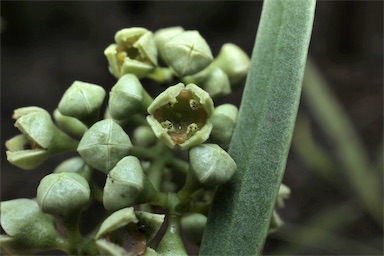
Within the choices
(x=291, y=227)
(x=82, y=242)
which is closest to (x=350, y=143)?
(x=291, y=227)

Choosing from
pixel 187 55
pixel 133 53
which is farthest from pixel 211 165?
pixel 133 53

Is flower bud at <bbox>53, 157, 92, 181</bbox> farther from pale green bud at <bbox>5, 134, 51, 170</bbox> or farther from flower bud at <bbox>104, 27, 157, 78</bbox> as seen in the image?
flower bud at <bbox>104, 27, 157, 78</bbox>

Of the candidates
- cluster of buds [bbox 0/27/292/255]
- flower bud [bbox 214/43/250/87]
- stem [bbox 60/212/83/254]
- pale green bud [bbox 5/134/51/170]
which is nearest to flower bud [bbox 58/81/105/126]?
cluster of buds [bbox 0/27/292/255]

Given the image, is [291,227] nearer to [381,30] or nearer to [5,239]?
[381,30]

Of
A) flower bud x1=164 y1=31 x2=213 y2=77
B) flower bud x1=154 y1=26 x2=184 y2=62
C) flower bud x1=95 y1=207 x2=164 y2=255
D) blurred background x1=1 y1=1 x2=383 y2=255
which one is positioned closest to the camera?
flower bud x1=95 y1=207 x2=164 y2=255

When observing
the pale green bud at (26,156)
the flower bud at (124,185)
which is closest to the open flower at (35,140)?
the pale green bud at (26,156)

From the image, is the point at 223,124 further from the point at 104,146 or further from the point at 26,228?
the point at 26,228

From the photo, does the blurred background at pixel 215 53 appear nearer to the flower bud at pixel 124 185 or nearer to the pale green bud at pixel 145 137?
the pale green bud at pixel 145 137

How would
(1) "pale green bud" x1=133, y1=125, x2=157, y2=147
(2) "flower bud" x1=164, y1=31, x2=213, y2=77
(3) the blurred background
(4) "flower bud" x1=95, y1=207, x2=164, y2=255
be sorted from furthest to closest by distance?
(3) the blurred background → (1) "pale green bud" x1=133, y1=125, x2=157, y2=147 → (2) "flower bud" x1=164, y1=31, x2=213, y2=77 → (4) "flower bud" x1=95, y1=207, x2=164, y2=255
